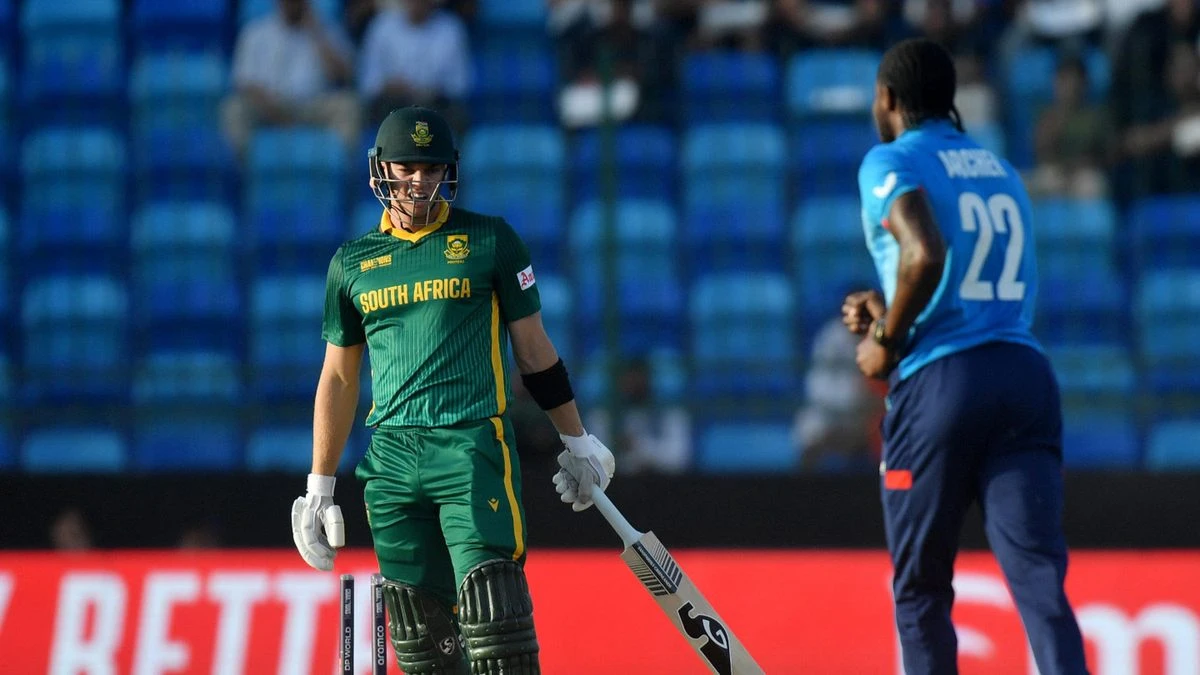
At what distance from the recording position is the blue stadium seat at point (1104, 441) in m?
8.11

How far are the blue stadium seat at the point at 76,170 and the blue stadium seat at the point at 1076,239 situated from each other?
5.29 m

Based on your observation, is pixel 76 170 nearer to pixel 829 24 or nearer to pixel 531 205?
pixel 531 205

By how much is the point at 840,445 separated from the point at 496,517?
12.5 ft

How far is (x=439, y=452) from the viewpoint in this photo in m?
4.89

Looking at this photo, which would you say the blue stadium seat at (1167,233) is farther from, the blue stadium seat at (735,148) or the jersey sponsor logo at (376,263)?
the jersey sponsor logo at (376,263)

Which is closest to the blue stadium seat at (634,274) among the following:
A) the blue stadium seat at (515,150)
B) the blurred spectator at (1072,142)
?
the blue stadium seat at (515,150)

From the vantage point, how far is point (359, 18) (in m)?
10.1

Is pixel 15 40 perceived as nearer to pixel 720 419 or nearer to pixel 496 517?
pixel 720 419

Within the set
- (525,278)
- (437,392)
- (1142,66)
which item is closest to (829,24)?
(1142,66)

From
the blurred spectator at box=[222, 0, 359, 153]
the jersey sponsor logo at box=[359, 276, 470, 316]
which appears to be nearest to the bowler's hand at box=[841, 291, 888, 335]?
the jersey sponsor logo at box=[359, 276, 470, 316]

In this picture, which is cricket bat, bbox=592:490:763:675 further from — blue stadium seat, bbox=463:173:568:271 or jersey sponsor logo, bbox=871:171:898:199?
blue stadium seat, bbox=463:173:568:271

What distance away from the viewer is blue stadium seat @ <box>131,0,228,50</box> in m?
9.99

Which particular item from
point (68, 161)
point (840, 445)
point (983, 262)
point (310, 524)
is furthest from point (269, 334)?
point (983, 262)

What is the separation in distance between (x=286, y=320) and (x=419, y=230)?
4018mm
